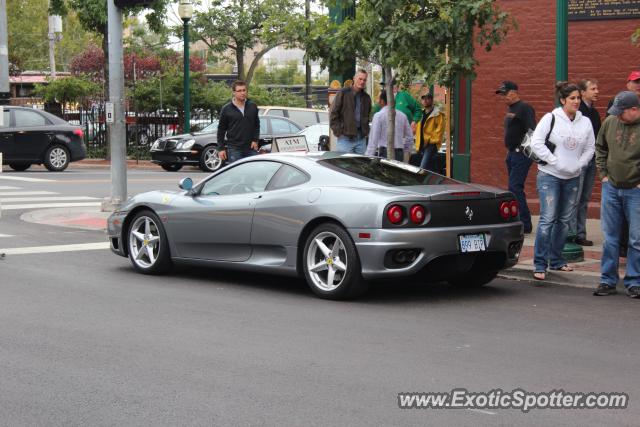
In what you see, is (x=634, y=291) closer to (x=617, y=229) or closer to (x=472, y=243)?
(x=617, y=229)

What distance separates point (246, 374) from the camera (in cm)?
630

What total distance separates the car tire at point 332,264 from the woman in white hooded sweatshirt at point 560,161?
2148 mm

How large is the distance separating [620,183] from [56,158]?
19034 mm

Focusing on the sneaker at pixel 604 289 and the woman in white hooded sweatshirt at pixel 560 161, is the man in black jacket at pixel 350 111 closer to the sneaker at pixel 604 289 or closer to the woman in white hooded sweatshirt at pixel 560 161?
the woman in white hooded sweatshirt at pixel 560 161

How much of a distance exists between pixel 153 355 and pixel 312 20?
730cm

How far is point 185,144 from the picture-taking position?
27.2m

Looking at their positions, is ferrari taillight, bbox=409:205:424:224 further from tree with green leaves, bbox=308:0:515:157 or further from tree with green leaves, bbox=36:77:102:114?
tree with green leaves, bbox=36:77:102:114

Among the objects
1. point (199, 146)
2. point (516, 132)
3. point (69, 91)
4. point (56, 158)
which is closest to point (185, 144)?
point (199, 146)

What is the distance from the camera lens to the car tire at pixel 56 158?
2562cm

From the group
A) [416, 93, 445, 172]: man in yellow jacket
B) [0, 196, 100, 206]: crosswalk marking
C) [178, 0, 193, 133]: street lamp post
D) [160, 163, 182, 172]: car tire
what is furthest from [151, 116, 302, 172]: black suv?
[416, 93, 445, 172]: man in yellow jacket

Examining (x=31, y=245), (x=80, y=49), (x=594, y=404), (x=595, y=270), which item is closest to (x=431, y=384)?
(x=594, y=404)

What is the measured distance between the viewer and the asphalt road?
5.54 metres

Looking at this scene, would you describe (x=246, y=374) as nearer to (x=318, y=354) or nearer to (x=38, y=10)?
(x=318, y=354)

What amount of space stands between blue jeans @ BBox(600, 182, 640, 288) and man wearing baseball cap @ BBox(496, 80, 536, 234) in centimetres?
324
